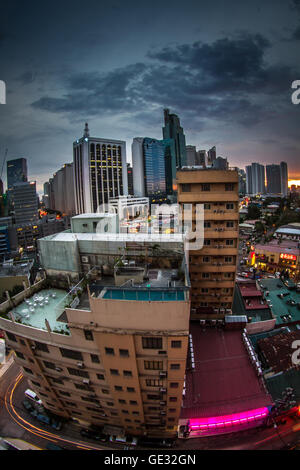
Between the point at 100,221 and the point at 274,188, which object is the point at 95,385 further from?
the point at 274,188

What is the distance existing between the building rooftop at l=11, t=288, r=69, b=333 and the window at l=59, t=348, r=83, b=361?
0.97 metres

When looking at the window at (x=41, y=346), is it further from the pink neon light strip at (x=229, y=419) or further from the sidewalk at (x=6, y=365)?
the sidewalk at (x=6, y=365)

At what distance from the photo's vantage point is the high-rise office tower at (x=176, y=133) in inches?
5443

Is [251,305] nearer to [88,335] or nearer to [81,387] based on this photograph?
[81,387]

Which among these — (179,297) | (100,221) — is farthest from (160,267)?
(100,221)

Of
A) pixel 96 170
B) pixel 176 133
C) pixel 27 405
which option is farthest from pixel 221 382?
pixel 176 133

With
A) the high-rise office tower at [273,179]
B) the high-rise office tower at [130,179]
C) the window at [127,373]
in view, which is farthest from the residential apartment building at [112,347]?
the high-rise office tower at [273,179]

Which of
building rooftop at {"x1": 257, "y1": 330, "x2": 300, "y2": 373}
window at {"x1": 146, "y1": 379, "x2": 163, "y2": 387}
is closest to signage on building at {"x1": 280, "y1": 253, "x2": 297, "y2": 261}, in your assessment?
building rooftop at {"x1": 257, "y1": 330, "x2": 300, "y2": 373}

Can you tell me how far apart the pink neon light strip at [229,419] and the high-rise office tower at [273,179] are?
17193cm

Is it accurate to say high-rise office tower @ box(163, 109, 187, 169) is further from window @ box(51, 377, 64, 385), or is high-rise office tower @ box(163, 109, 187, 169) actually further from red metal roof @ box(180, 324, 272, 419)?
window @ box(51, 377, 64, 385)

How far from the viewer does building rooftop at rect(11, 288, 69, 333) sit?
991 centimetres

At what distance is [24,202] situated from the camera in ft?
217

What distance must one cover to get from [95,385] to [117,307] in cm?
523

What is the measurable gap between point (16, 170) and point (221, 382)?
13354cm
